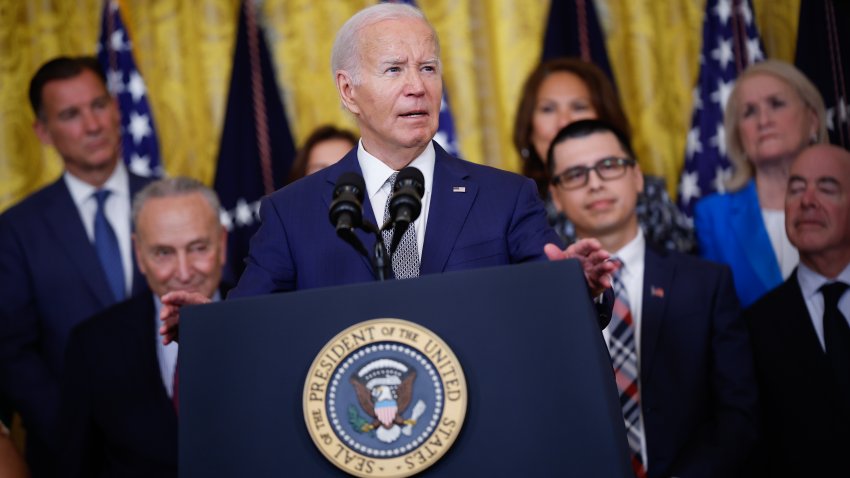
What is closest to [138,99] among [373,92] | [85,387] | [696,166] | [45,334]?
[45,334]

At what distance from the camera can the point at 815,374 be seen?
12.3ft

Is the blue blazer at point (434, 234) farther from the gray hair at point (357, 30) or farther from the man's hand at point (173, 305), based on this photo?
the gray hair at point (357, 30)

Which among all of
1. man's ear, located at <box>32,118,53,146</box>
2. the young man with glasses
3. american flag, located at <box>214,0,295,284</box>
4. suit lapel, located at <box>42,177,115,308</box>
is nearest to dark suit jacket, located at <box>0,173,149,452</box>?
suit lapel, located at <box>42,177,115,308</box>

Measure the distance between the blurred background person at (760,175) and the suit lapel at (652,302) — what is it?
726mm

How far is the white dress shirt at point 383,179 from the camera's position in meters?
2.54

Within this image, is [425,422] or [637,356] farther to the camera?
[637,356]

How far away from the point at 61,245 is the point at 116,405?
1.16m

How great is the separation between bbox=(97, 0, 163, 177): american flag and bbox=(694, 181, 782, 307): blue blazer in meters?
2.81

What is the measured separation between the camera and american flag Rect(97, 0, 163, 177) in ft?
18.5

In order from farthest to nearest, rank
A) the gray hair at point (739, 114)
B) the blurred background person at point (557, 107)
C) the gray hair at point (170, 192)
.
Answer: the blurred background person at point (557, 107)
the gray hair at point (739, 114)
the gray hair at point (170, 192)

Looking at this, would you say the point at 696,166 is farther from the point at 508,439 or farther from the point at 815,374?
the point at 508,439

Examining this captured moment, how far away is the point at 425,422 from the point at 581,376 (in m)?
0.29

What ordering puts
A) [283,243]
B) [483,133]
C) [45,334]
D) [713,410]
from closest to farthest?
[283,243] → [713,410] → [45,334] → [483,133]

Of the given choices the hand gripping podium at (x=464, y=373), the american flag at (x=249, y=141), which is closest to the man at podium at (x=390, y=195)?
the hand gripping podium at (x=464, y=373)
